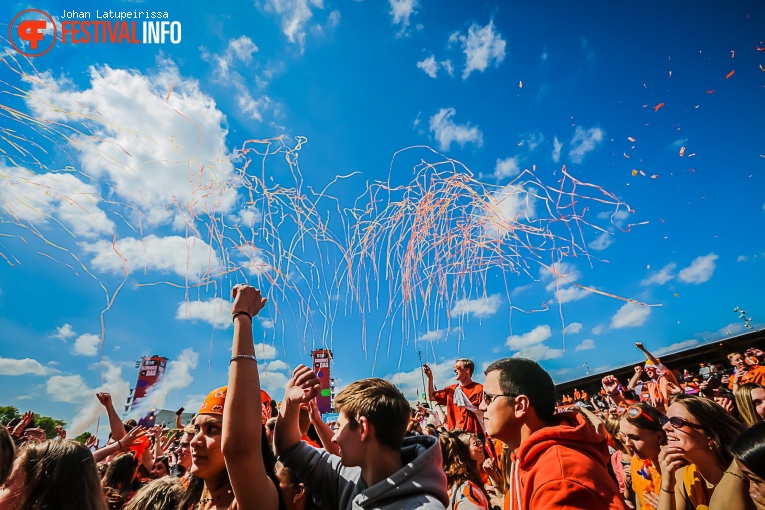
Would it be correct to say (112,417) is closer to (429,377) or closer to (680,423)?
(429,377)

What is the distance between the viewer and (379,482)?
2.25 metres

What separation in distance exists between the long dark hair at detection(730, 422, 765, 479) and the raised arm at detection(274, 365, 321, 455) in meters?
2.79

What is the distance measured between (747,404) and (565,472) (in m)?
4.18

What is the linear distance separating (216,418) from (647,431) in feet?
14.6

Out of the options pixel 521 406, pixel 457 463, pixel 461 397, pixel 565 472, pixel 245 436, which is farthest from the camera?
pixel 461 397

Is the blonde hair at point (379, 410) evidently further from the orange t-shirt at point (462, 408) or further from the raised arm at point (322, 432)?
the orange t-shirt at point (462, 408)

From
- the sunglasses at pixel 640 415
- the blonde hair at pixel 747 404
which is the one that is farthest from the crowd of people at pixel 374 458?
the blonde hair at pixel 747 404

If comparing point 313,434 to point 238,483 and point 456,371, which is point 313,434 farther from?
point 238,483

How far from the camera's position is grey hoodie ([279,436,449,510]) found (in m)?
2.14

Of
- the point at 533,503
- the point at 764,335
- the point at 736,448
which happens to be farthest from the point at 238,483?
the point at 764,335

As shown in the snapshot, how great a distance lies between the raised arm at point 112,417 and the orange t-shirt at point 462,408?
5.49 meters

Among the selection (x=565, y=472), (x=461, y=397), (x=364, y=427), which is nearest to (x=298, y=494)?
(x=364, y=427)

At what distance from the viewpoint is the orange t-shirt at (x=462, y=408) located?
7.15 metres

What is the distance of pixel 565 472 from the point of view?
2.10 metres
